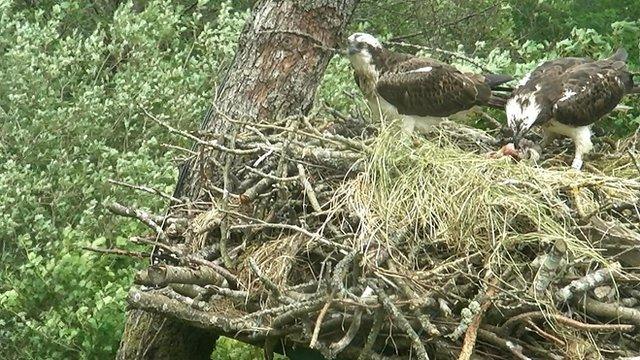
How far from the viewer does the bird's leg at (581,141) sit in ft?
16.6

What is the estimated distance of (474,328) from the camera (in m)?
3.53

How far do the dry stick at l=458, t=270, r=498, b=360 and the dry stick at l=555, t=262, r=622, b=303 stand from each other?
23 centimetres

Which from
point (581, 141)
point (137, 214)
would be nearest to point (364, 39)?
point (581, 141)

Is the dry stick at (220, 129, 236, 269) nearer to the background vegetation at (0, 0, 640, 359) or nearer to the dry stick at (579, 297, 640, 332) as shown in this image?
the dry stick at (579, 297, 640, 332)

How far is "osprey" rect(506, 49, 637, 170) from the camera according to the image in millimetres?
5211

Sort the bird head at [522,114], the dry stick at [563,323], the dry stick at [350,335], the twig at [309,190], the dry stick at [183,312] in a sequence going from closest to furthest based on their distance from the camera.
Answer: the dry stick at [563,323], the dry stick at [350,335], the dry stick at [183,312], the twig at [309,190], the bird head at [522,114]

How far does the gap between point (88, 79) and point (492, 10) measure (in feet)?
16.7

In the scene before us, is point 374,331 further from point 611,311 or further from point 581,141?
point 581,141

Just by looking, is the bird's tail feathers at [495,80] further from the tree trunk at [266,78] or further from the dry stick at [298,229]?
the dry stick at [298,229]

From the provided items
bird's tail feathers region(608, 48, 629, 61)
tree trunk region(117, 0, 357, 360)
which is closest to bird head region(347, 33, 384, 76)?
tree trunk region(117, 0, 357, 360)

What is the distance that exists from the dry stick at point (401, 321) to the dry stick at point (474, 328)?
5.0 inches

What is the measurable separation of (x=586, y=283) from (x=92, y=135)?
17.0 feet

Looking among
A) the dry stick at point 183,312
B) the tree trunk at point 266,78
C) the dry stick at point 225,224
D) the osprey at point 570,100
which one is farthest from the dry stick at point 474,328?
the tree trunk at point 266,78

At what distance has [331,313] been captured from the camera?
12.3ft
